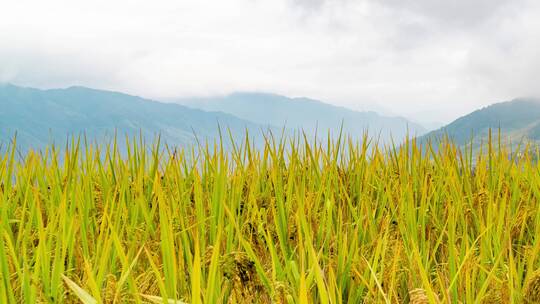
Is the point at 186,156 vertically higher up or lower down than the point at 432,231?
higher up

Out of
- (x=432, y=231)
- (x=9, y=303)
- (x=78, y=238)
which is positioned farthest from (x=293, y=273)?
(x=432, y=231)

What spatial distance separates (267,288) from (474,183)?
8.50 ft

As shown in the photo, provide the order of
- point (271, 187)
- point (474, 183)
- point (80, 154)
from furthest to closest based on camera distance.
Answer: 1. point (474, 183)
2. point (80, 154)
3. point (271, 187)

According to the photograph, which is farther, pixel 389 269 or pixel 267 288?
pixel 389 269

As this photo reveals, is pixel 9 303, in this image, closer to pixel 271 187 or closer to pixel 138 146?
pixel 271 187

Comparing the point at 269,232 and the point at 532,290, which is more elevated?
the point at 269,232

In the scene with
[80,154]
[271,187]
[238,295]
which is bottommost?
[238,295]

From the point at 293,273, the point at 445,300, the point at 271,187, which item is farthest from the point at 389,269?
the point at 271,187

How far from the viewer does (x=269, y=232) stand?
2.25m

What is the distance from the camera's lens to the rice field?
73.7 inches

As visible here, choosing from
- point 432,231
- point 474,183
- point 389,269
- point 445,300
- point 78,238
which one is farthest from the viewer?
point 474,183

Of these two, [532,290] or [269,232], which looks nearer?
[532,290]

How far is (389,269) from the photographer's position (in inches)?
90.1

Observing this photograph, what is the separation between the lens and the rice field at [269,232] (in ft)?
6.14
